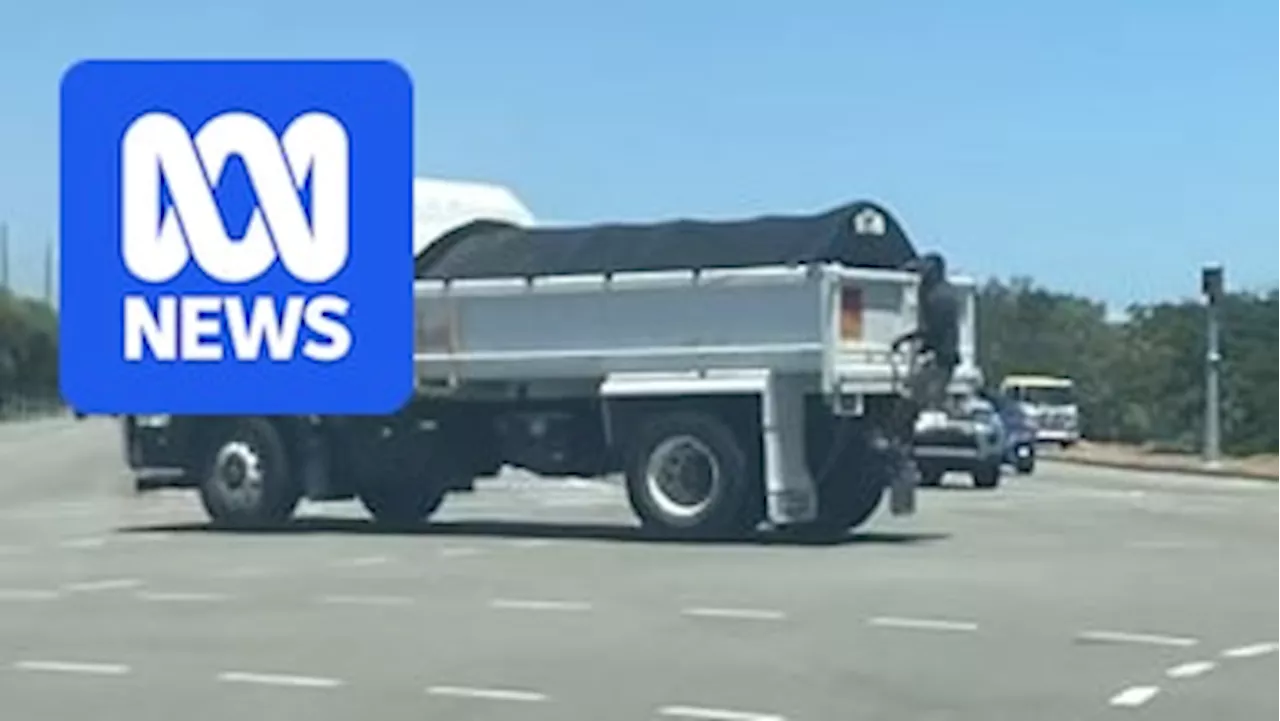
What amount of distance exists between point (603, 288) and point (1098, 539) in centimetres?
566

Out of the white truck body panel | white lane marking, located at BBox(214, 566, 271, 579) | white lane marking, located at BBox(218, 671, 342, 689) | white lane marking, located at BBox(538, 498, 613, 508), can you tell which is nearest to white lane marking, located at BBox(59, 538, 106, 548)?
the white truck body panel

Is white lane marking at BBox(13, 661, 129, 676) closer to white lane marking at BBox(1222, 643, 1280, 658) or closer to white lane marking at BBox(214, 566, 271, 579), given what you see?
white lane marking at BBox(1222, 643, 1280, 658)

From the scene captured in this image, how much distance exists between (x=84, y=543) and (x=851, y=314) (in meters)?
7.91

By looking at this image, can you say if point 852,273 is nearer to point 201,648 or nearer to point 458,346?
point 458,346

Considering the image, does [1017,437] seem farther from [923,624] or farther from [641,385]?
[923,624]

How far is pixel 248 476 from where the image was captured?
31109mm

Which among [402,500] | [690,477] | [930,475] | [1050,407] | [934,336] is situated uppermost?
[934,336]

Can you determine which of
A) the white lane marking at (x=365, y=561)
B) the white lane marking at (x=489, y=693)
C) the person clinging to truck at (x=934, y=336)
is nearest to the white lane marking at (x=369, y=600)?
the white lane marking at (x=365, y=561)

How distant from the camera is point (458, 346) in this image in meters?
30.5

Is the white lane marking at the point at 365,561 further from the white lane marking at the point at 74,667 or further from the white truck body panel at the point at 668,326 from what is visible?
the white lane marking at the point at 74,667

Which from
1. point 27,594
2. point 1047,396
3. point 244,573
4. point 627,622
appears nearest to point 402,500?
point 244,573

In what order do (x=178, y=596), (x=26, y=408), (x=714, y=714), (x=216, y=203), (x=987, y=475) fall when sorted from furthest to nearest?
(x=26, y=408) → (x=987, y=475) → (x=216, y=203) → (x=178, y=596) → (x=714, y=714)

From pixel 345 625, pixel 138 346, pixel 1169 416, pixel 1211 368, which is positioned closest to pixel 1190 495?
pixel 1211 368

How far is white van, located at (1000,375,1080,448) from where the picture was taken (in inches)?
2869
